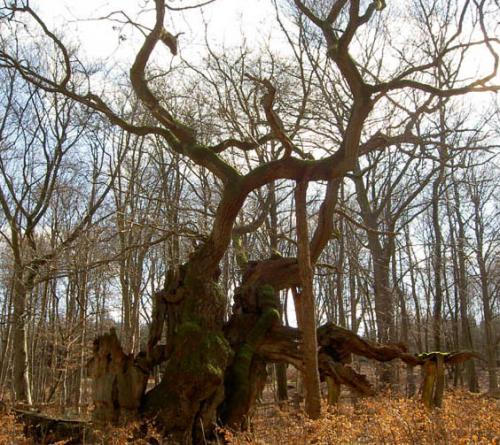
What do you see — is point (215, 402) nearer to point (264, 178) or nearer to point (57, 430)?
point (57, 430)

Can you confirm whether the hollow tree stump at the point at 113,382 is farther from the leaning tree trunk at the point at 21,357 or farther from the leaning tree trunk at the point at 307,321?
the leaning tree trunk at the point at 21,357

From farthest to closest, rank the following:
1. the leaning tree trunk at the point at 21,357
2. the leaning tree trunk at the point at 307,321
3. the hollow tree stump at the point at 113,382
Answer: the leaning tree trunk at the point at 21,357 < the hollow tree stump at the point at 113,382 < the leaning tree trunk at the point at 307,321

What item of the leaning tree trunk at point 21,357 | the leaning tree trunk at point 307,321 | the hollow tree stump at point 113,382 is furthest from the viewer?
the leaning tree trunk at point 21,357

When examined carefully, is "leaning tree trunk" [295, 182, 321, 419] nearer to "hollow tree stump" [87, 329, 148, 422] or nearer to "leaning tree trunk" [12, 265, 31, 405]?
"hollow tree stump" [87, 329, 148, 422]

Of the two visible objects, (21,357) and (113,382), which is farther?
(21,357)

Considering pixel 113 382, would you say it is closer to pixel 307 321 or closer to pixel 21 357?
pixel 307 321

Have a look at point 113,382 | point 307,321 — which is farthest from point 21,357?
point 307,321

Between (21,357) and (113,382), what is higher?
(21,357)

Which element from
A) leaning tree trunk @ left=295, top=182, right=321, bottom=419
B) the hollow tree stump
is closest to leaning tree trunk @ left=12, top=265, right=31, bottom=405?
the hollow tree stump

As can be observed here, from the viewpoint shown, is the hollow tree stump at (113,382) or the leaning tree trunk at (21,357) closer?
the hollow tree stump at (113,382)

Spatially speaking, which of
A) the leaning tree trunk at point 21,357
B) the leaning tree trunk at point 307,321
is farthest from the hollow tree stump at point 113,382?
the leaning tree trunk at point 21,357

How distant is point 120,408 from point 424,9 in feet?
38.5

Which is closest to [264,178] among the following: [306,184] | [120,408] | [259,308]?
[306,184]

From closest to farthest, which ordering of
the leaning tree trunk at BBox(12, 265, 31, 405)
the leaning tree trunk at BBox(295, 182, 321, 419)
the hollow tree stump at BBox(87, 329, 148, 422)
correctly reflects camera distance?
the leaning tree trunk at BBox(295, 182, 321, 419)
the hollow tree stump at BBox(87, 329, 148, 422)
the leaning tree trunk at BBox(12, 265, 31, 405)
